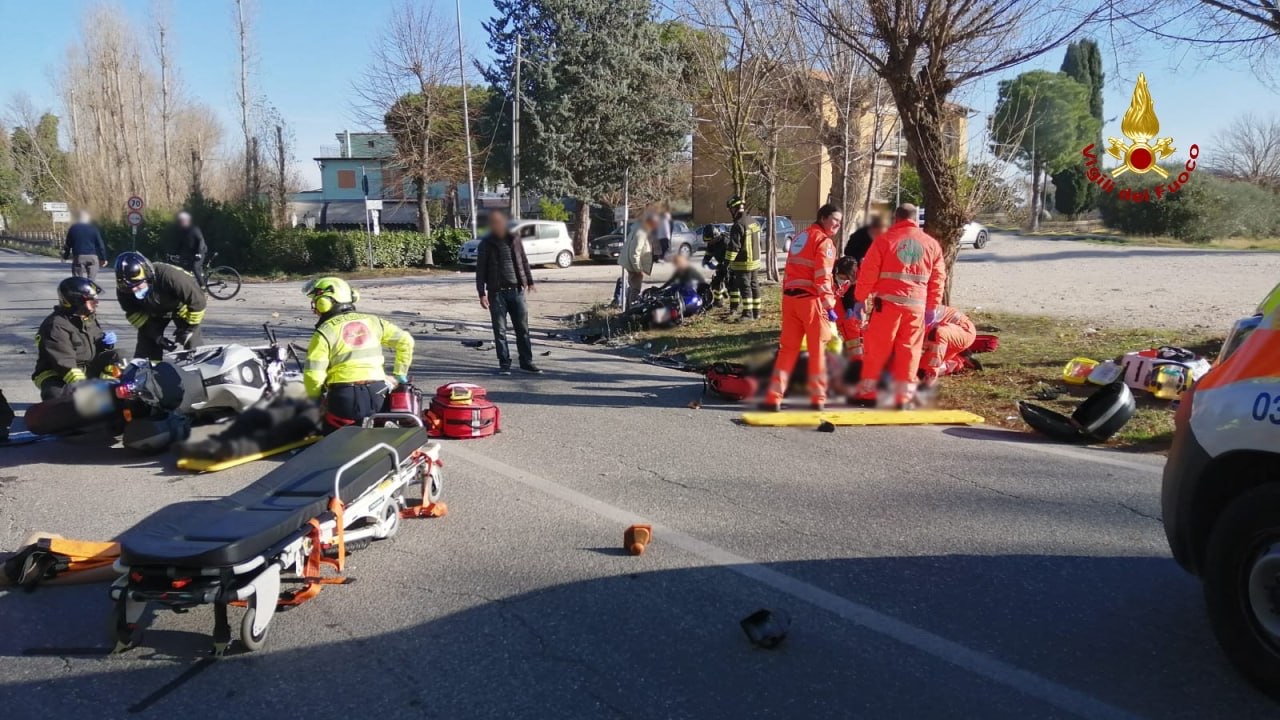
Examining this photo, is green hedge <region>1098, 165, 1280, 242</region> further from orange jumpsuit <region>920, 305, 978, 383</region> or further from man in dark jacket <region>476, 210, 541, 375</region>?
man in dark jacket <region>476, 210, 541, 375</region>

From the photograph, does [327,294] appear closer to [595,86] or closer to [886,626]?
[595,86]

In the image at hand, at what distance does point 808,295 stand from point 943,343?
2.74 meters

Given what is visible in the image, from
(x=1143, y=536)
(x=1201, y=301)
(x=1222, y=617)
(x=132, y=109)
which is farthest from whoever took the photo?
(x=1201, y=301)

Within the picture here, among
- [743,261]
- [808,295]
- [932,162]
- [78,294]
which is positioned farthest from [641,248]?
[78,294]

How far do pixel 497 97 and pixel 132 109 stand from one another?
5.25m

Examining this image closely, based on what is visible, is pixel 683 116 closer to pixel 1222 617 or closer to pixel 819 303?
pixel 819 303

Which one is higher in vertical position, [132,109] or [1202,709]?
[132,109]

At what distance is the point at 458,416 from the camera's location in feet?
27.6

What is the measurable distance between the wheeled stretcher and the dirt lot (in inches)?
43.7

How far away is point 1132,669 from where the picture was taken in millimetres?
3986

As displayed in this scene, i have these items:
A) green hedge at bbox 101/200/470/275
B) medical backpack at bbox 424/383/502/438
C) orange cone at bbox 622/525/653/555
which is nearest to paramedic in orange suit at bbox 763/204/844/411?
green hedge at bbox 101/200/470/275

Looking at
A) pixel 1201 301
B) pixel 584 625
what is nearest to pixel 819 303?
pixel 584 625

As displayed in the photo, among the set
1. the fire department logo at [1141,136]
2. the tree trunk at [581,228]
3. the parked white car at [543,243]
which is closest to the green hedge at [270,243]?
the parked white car at [543,243]

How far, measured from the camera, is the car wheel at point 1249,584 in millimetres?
3639
